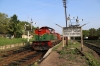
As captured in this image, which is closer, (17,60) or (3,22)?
(17,60)

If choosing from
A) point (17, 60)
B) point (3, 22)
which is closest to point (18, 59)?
point (17, 60)

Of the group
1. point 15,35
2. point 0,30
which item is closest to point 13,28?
point 15,35

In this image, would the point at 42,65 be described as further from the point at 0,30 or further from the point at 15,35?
the point at 0,30

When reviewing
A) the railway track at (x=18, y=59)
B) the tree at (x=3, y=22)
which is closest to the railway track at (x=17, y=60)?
the railway track at (x=18, y=59)

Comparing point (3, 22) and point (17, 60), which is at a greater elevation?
point (3, 22)

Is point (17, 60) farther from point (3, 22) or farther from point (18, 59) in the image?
point (3, 22)

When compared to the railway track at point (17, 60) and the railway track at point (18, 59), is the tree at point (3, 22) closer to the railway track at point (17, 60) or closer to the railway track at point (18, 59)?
the railway track at point (18, 59)

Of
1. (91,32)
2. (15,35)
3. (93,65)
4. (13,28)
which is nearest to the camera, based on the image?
(93,65)

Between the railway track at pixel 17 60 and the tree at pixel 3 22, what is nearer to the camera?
the railway track at pixel 17 60

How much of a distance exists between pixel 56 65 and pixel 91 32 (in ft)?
418

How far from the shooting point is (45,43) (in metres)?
21.7

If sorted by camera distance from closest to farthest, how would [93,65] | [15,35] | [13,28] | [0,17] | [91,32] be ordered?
[93,65], [13,28], [15,35], [0,17], [91,32]

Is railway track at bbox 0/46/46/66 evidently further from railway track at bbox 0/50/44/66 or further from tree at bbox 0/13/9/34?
tree at bbox 0/13/9/34

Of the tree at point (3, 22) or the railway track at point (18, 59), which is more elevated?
the tree at point (3, 22)
